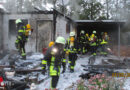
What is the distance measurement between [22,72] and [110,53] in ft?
32.6

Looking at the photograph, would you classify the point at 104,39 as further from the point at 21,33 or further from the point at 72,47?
the point at 21,33

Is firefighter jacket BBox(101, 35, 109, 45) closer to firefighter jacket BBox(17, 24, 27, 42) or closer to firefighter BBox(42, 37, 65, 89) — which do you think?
firefighter jacket BBox(17, 24, 27, 42)

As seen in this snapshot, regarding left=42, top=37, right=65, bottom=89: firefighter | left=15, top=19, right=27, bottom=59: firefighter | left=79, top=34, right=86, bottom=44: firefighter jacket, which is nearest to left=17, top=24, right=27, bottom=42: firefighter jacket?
left=15, top=19, right=27, bottom=59: firefighter

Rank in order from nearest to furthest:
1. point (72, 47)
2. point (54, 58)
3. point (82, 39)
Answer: point (54, 58), point (72, 47), point (82, 39)

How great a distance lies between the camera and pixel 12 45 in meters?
11.9

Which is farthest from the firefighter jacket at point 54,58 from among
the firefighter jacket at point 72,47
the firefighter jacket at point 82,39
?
the firefighter jacket at point 82,39

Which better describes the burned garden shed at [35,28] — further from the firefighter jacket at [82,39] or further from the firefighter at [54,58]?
the firefighter at [54,58]

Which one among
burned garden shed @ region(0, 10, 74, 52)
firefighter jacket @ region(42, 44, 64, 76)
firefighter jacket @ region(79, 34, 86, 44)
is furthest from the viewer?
firefighter jacket @ region(79, 34, 86, 44)

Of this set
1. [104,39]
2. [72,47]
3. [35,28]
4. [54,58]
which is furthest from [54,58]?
[104,39]

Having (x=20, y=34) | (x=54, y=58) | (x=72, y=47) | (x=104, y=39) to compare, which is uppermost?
(x=20, y=34)

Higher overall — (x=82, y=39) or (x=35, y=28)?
(x=35, y=28)

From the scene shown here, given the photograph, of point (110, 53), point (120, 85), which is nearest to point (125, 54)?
point (110, 53)

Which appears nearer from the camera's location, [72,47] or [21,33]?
[72,47]

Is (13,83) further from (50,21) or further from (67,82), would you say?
(50,21)
